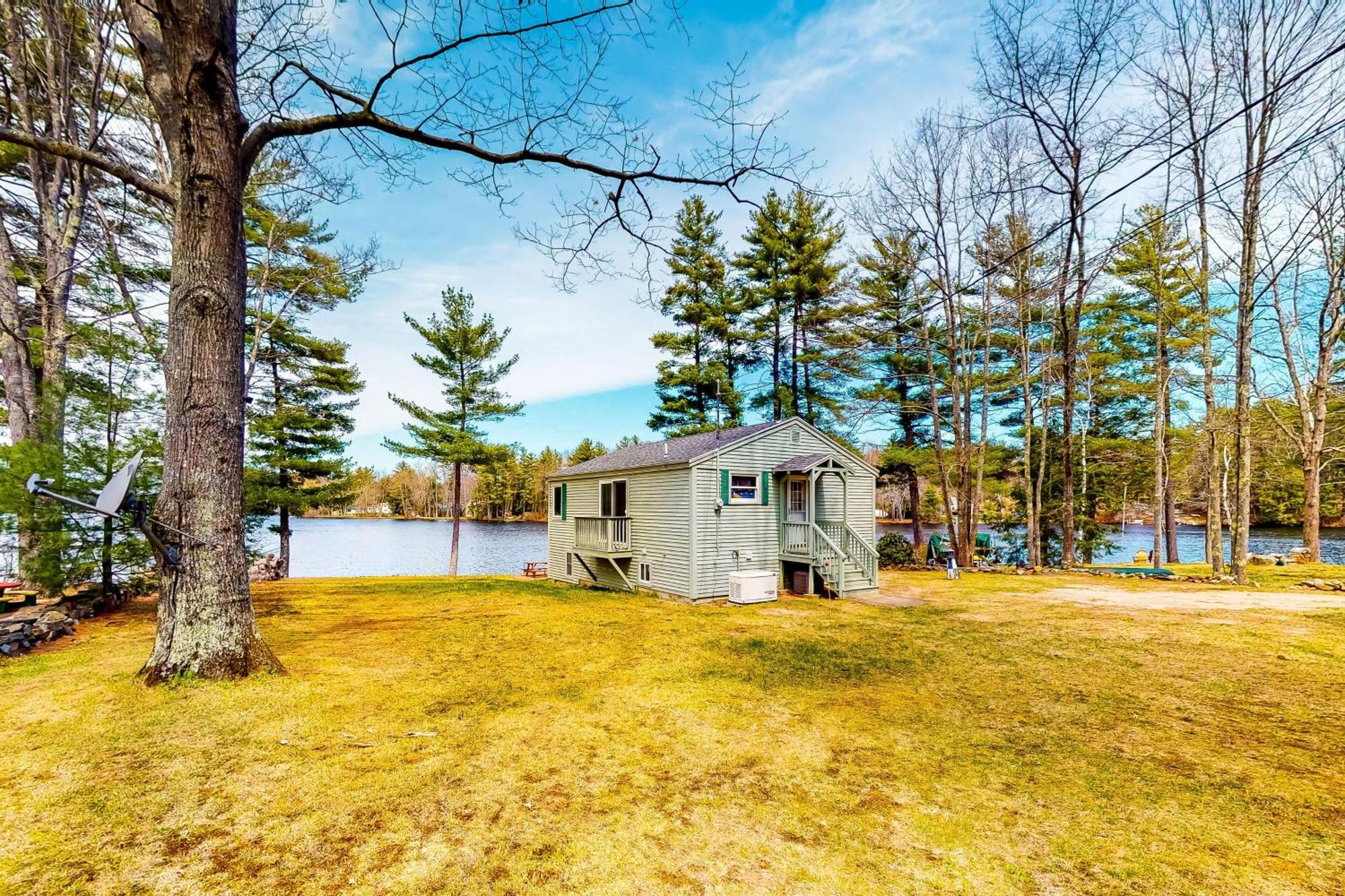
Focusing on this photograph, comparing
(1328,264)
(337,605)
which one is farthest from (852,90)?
(1328,264)

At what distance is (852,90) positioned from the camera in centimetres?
793

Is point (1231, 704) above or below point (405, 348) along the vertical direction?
below

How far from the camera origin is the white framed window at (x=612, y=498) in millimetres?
13477

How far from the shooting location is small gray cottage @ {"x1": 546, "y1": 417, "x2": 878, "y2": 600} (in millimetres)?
10914

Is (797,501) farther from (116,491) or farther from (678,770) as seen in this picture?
(116,491)

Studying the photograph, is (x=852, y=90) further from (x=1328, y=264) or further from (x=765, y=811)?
(x=1328, y=264)

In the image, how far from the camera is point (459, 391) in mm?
19000

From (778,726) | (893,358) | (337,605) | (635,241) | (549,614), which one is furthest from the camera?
(893,358)

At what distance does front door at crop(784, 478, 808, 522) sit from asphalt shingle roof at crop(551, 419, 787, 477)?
5.04 feet

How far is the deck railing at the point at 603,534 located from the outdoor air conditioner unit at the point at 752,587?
10.9 feet

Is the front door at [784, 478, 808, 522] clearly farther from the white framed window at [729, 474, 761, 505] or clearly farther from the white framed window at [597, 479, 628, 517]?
the white framed window at [597, 479, 628, 517]

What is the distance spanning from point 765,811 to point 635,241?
223 inches

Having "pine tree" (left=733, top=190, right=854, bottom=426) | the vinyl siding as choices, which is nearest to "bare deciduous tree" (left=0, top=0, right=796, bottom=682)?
the vinyl siding

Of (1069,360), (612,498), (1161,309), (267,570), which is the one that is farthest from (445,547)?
(1161,309)
